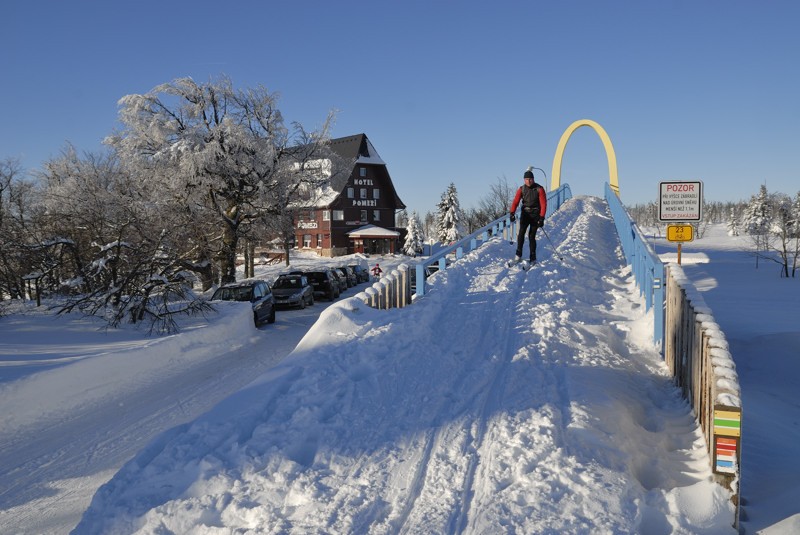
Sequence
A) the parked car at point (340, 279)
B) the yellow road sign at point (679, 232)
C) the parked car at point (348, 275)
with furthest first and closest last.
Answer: the parked car at point (348, 275) < the parked car at point (340, 279) < the yellow road sign at point (679, 232)

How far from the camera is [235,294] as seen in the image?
18.5 metres

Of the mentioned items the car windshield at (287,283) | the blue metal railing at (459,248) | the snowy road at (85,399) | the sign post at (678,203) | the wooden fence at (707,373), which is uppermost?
the sign post at (678,203)

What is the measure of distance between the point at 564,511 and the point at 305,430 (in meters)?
2.37

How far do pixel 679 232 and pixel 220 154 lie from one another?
21427mm

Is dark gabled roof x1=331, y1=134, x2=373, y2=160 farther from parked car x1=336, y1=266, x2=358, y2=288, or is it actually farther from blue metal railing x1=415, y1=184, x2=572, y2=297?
blue metal railing x1=415, y1=184, x2=572, y2=297

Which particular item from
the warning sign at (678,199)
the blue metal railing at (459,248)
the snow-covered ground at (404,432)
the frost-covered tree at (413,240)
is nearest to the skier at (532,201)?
the blue metal railing at (459,248)

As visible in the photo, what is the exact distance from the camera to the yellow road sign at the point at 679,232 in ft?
Result: 35.8

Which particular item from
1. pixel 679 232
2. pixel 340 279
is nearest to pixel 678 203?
pixel 679 232

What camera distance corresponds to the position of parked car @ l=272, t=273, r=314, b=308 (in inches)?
839

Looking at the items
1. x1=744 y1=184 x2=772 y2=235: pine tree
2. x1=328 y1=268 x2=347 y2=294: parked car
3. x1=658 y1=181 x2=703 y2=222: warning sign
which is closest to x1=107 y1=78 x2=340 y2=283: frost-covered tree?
x1=328 y1=268 x2=347 y2=294: parked car

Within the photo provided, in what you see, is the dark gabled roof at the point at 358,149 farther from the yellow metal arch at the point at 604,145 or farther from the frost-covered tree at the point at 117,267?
the frost-covered tree at the point at 117,267

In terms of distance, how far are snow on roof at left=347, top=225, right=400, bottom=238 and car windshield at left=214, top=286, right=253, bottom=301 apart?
3994 centimetres

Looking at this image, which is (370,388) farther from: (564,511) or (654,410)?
(654,410)

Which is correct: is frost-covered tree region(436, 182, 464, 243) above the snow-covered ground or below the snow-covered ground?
above
